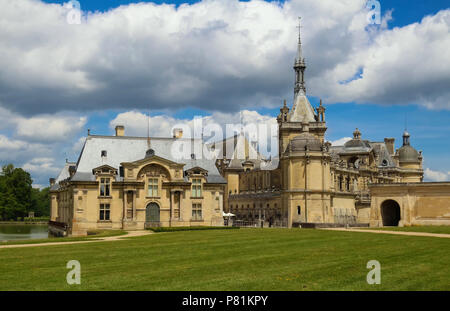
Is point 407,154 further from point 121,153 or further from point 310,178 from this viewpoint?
point 121,153

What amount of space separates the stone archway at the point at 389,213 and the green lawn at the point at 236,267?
42.9 m

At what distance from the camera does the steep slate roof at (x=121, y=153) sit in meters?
65.4

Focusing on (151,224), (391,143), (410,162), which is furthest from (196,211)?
(391,143)

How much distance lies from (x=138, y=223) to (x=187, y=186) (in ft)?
25.6

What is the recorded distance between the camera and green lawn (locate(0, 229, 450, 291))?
1844cm

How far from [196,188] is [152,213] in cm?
664

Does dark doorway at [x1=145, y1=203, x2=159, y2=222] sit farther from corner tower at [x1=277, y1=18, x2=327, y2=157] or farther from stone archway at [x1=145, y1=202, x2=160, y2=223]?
corner tower at [x1=277, y1=18, x2=327, y2=157]

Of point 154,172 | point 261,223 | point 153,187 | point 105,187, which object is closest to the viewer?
point 105,187

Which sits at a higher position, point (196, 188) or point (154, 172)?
point (154, 172)

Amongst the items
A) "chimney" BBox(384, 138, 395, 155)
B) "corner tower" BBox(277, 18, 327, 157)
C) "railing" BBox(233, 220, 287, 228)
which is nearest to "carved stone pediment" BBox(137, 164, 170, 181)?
"railing" BBox(233, 220, 287, 228)

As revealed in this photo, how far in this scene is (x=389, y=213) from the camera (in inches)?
3044

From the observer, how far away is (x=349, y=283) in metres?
18.7
